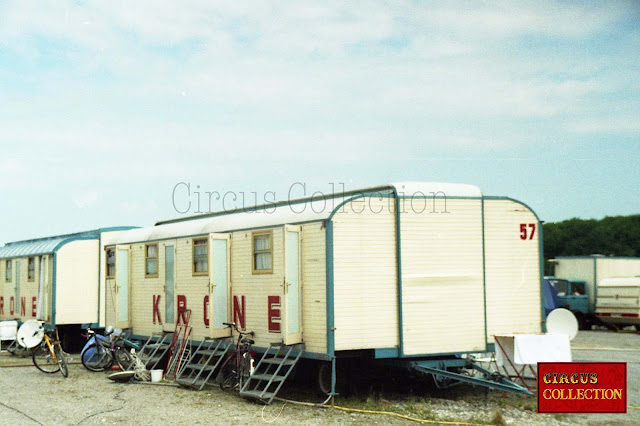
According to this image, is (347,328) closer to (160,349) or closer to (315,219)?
(315,219)

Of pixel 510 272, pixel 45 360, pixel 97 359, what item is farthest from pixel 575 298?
pixel 45 360

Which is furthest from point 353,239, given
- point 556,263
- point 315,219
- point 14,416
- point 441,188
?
point 556,263

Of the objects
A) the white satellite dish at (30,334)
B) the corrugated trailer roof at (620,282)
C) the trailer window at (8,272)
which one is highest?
the trailer window at (8,272)

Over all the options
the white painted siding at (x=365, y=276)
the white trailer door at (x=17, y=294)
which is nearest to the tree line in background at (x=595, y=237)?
the white trailer door at (x=17, y=294)

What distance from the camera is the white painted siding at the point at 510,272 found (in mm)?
13047

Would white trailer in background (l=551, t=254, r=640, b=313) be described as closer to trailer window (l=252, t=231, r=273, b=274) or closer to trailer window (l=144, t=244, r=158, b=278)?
trailer window (l=144, t=244, r=158, b=278)

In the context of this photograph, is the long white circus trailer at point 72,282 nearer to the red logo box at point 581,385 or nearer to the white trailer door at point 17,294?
the white trailer door at point 17,294

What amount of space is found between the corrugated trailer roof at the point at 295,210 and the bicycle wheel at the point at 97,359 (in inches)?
112

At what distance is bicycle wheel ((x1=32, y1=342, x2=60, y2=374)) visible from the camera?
54.8 feet

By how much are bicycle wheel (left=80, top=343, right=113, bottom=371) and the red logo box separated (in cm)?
1067

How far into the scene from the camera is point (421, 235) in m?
12.7

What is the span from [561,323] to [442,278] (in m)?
2.39

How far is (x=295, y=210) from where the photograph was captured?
13.4 m

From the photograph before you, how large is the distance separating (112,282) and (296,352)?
890 cm
